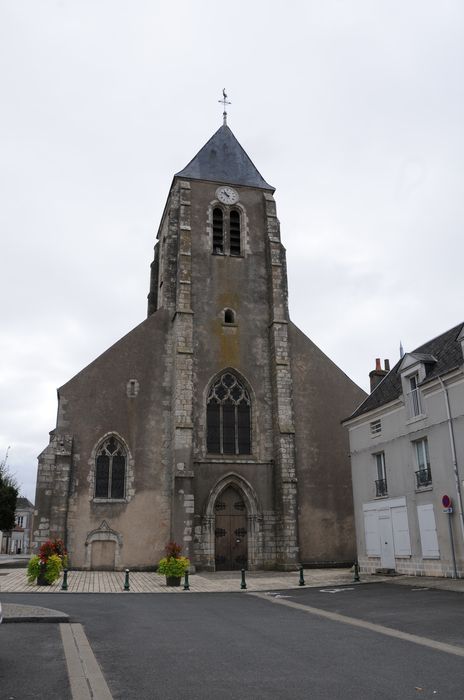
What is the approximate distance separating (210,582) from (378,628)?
9340 mm

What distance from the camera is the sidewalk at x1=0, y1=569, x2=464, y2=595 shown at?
14.3m

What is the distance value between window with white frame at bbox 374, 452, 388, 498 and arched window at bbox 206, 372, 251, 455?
17.6 feet

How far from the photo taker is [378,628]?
8227 millimetres

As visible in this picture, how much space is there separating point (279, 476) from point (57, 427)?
25.9 ft

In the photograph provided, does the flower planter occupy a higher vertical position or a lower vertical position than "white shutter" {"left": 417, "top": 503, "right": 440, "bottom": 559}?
lower

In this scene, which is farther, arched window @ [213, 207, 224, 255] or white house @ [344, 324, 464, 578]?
arched window @ [213, 207, 224, 255]

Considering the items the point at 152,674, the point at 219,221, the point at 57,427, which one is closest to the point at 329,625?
the point at 152,674

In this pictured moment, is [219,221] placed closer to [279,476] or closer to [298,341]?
[298,341]

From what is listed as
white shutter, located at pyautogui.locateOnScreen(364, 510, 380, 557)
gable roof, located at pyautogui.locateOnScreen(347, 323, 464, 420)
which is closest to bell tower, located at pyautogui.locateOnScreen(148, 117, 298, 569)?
white shutter, located at pyautogui.locateOnScreen(364, 510, 380, 557)

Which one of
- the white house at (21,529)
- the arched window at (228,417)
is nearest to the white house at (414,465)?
→ the arched window at (228,417)

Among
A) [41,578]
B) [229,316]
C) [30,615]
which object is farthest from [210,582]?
[229,316]

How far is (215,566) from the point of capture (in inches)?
821

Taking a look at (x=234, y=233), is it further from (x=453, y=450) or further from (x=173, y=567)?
(x=173, y=567)

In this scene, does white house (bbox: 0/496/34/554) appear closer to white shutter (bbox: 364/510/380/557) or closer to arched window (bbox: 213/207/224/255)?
arched window (bbox: 213/207/224/255)
